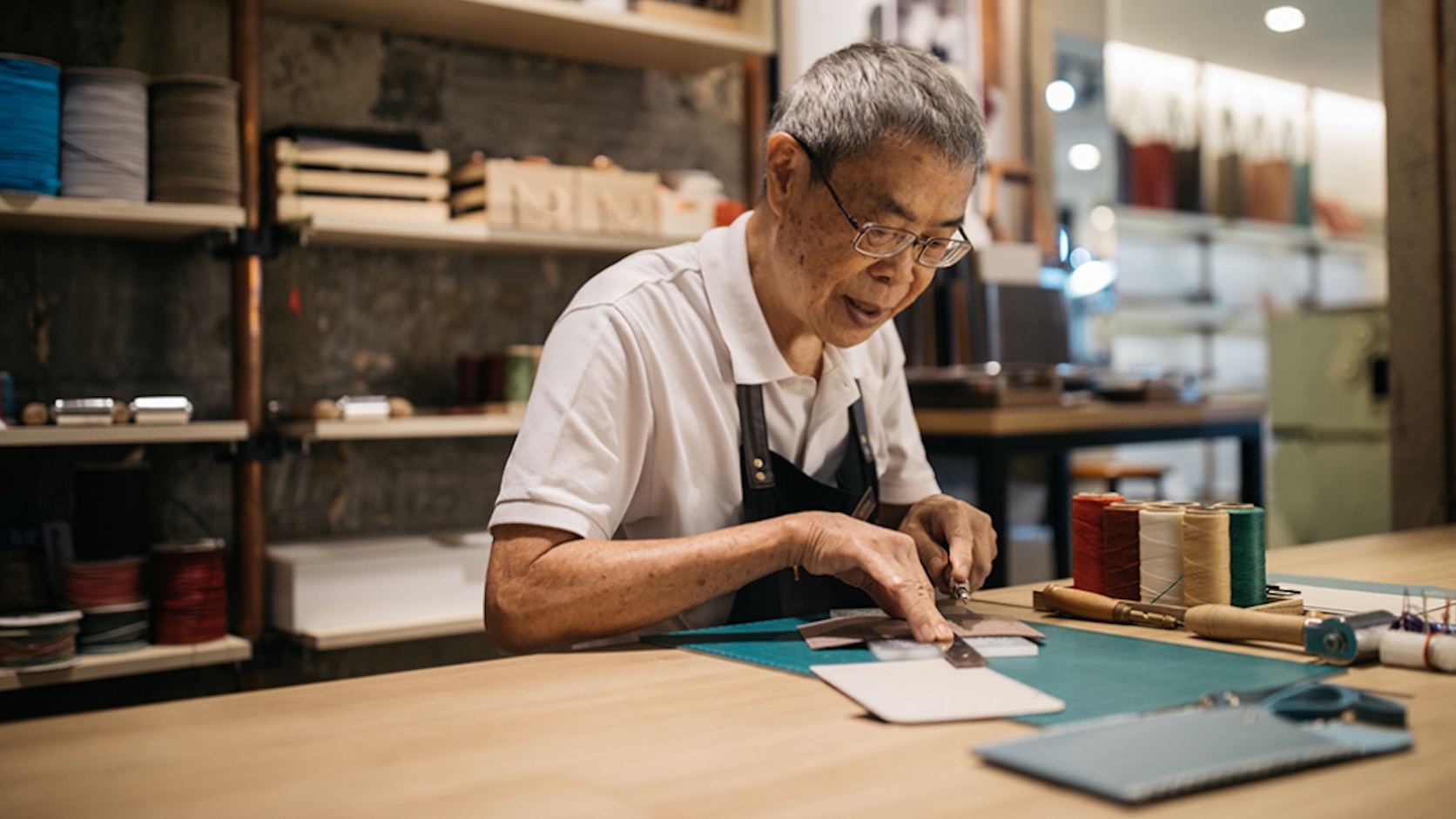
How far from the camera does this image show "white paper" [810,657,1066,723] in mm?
1078

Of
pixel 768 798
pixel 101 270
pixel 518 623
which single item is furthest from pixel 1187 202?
pixel 768 798

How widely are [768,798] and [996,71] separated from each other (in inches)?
170

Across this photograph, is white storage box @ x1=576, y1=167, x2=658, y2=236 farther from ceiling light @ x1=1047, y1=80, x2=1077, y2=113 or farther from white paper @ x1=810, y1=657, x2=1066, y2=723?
ceiling light @ x1=1047, y1=80, x2=1077, y2=113

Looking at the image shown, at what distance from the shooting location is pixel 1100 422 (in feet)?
12.7

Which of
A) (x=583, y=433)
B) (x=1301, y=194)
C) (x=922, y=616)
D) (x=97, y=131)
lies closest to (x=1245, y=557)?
(x=922, y=616)

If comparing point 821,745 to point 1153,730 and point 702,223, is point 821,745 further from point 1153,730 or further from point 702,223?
point 702,223

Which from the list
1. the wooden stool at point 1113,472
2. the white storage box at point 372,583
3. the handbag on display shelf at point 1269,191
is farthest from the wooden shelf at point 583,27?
the handbag on display shelf at point 1269,191

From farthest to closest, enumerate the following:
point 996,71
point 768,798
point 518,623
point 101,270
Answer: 1. point 996,71
2. point 101,270
3. point 518,623
4. point 768,798

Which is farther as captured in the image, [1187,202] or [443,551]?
[1187,202]

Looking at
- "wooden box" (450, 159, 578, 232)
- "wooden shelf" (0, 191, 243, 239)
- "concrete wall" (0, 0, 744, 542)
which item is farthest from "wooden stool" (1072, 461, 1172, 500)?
"wooden shelf" (0, 191, 243, 239)

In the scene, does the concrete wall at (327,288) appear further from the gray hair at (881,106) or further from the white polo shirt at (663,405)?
the gray hair at (881,106)

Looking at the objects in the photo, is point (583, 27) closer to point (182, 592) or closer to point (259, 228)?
point (259, 228)

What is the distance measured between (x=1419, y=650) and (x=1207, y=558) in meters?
0.30

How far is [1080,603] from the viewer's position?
158 cm
